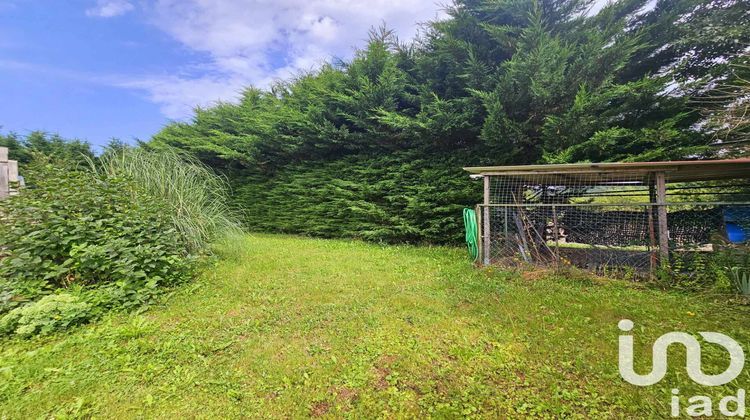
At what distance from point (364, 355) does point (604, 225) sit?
15.7 ft

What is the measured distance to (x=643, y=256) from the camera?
394 cm

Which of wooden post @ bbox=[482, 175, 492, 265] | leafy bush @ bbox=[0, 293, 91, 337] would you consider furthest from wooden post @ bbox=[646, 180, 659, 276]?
leafy bush @ bbox=[0, 293, 91, 337]

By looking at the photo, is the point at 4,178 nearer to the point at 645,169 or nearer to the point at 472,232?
the point at 472,232

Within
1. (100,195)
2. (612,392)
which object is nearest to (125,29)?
(100,195)

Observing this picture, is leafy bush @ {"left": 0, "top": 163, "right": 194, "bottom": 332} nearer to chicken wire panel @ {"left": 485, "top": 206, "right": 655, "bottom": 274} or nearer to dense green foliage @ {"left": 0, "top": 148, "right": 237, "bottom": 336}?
dense green foliage @ {"left": 0, "top": 148, "right": 237, "bottom": 336}

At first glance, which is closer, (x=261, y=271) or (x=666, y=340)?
(x=666, y=340)

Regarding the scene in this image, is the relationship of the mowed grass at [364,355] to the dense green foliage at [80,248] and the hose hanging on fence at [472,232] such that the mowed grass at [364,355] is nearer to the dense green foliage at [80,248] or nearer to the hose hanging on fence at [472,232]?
the dense green foliage at [80,248]

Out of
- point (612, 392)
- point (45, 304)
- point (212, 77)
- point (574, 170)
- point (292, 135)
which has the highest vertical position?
point (212, 77)

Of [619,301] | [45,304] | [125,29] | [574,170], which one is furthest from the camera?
[125,29]

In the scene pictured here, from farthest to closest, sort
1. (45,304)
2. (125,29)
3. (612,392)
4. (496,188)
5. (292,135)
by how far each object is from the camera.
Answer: (292,135) → (496,188) → (125,29) → (45,304) → (612,392)

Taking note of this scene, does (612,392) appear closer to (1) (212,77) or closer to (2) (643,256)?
(2) (643,256)

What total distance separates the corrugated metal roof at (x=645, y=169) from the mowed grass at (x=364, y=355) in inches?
59.9

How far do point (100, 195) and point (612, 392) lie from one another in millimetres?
4603

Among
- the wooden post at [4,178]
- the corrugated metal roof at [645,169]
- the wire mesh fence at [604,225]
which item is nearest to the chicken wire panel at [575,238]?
the wire mesh fence at [604,225]
